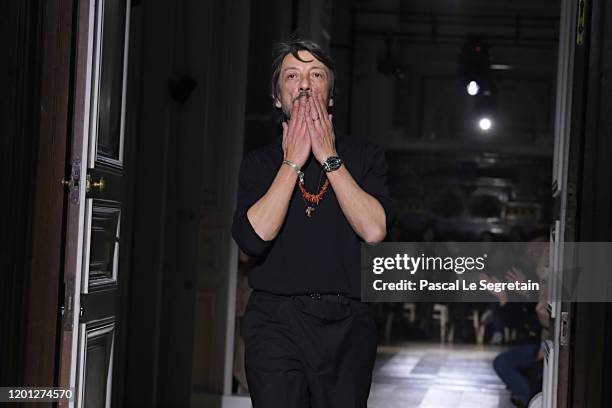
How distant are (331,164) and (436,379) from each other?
680 cm

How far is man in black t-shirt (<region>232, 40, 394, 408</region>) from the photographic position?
257 cm

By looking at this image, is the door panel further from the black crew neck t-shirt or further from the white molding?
the white molding

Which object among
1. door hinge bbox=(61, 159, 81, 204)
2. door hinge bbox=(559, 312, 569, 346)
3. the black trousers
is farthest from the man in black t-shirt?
door hinge bbox=(559, 312, 569, 346)

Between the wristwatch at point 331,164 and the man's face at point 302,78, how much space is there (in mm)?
201

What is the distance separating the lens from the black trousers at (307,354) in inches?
101

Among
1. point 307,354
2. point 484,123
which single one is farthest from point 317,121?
point 484,123

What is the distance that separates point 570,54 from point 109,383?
207 centimetres

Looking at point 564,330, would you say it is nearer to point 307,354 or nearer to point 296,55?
point 307,354

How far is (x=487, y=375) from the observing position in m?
9.70

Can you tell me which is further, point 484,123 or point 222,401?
point 484,123

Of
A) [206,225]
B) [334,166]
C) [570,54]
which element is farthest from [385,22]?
[334,166]

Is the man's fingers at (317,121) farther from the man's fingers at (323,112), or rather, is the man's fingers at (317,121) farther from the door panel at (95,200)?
the door panel at (95,200)

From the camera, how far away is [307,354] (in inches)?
101

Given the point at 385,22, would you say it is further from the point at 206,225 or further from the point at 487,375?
the point at 206,225
